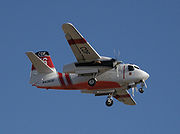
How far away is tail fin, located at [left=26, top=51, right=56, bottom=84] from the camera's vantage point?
136 ft

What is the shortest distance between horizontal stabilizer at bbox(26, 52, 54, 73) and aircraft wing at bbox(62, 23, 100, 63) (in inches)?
210

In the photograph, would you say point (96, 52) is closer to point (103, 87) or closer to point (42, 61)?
point (103, 87)

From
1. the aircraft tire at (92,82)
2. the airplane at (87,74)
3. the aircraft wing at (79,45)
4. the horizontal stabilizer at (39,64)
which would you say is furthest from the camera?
the horizontal stabilizer at (39,64)

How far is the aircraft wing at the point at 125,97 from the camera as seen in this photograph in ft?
144

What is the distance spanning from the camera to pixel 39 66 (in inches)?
1666

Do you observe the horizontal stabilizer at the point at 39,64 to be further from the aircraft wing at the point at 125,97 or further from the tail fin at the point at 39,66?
the aircraft wing at the point at 125,97

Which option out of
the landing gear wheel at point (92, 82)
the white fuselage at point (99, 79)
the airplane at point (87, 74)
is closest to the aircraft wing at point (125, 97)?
the airplane at point (87, 74)

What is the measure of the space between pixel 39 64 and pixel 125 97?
10.8 meters

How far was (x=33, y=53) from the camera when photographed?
40562mm

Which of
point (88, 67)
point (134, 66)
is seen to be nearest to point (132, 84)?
point (134, 66)

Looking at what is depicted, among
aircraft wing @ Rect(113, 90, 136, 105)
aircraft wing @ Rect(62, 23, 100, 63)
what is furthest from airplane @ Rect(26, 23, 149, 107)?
aircraft wing @ Rect(113, 90, 136, 105)

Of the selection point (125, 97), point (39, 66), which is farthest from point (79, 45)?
point (125, 97)

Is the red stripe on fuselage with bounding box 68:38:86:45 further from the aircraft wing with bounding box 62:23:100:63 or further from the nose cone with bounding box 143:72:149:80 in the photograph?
the nose cone with bounding box 143:72:149:80

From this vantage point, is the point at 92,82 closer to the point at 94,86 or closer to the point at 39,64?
the point at 94,86
